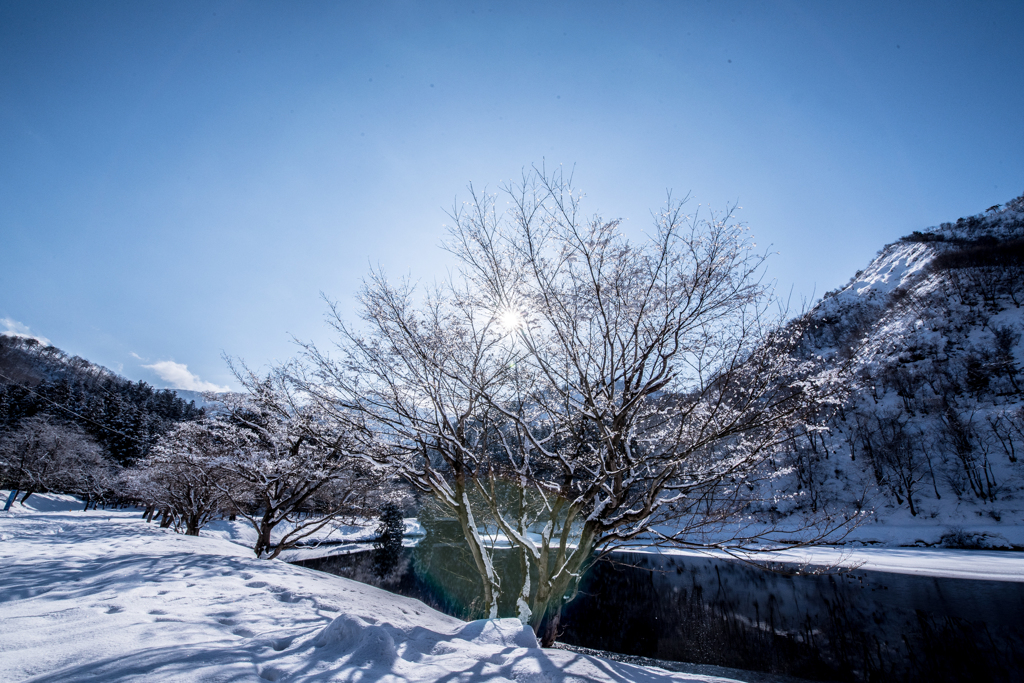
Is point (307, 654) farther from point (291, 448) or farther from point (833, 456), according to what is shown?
point (833, 456)

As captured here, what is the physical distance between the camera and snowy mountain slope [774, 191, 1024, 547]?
3200cm

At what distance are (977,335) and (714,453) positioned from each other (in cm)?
6365

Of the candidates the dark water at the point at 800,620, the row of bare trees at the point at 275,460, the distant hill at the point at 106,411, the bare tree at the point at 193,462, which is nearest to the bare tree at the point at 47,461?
the distant hill at the point at 106,411

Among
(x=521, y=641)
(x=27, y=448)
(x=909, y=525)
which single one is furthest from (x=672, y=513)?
(x=27, y=448)

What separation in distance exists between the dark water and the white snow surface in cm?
584

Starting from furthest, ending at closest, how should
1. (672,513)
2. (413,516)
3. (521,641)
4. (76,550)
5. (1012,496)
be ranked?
(413,516)
(1012,496)
(76,550)
(672,513)
(521,641)

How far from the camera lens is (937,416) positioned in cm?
4012

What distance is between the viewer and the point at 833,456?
4300 centimetres

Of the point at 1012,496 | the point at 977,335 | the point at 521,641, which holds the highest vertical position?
the point at 977,335

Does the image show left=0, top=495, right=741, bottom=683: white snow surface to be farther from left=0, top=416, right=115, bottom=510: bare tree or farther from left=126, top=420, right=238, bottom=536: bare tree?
left=0, top=416, right=115, bottom=510: bare tree

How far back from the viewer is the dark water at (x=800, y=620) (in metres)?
12.0

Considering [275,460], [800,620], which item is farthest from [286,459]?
[800,620]

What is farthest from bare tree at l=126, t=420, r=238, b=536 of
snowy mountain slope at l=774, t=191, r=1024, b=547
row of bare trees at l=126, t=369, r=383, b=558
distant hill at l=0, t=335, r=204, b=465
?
snowy mountain slope at l=774, t=191, r=1024, b=547

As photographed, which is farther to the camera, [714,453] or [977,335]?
[977,335]
